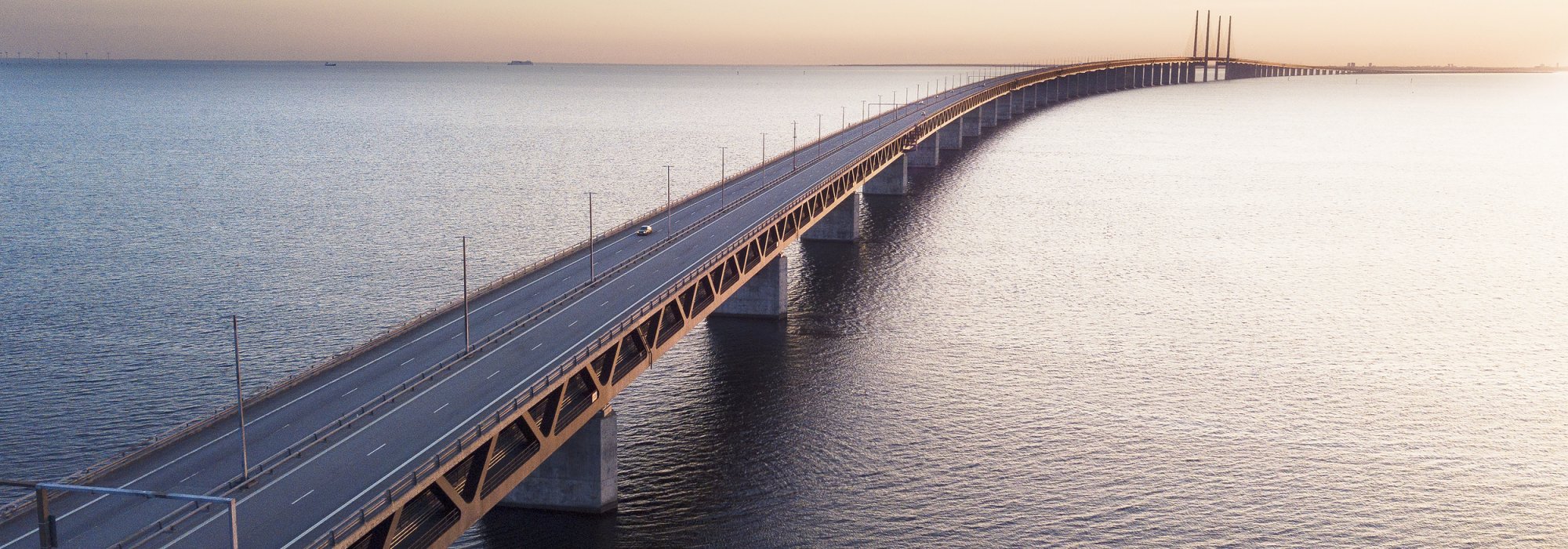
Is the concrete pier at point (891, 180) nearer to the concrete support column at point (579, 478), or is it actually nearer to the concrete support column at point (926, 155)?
the concrete support column at point (926, 155)

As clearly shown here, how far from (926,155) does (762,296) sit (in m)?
100

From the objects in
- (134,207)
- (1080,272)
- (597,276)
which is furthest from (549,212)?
(597,276)

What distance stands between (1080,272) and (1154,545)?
5358 cm

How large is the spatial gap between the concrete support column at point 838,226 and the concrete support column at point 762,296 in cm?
3194

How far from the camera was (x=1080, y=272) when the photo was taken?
9656cm

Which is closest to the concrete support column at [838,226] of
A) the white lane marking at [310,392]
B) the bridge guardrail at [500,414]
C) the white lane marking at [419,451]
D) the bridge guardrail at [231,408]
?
the bridge guardrail at [231,408]

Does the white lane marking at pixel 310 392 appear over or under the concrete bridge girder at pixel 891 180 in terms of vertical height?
under

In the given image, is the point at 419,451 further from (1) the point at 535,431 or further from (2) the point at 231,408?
(2) the point at 231,408

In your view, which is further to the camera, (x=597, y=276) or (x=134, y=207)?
(x=134, y=207)

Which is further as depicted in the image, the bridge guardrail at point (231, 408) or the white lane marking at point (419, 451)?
the bridge guardrail at point (231, 408)

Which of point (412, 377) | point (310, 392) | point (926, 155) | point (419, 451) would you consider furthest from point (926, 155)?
point (419, 451)

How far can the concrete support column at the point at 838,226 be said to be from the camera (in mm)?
110000

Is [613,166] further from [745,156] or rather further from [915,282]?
[915,282]

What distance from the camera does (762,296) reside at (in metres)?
77.8
